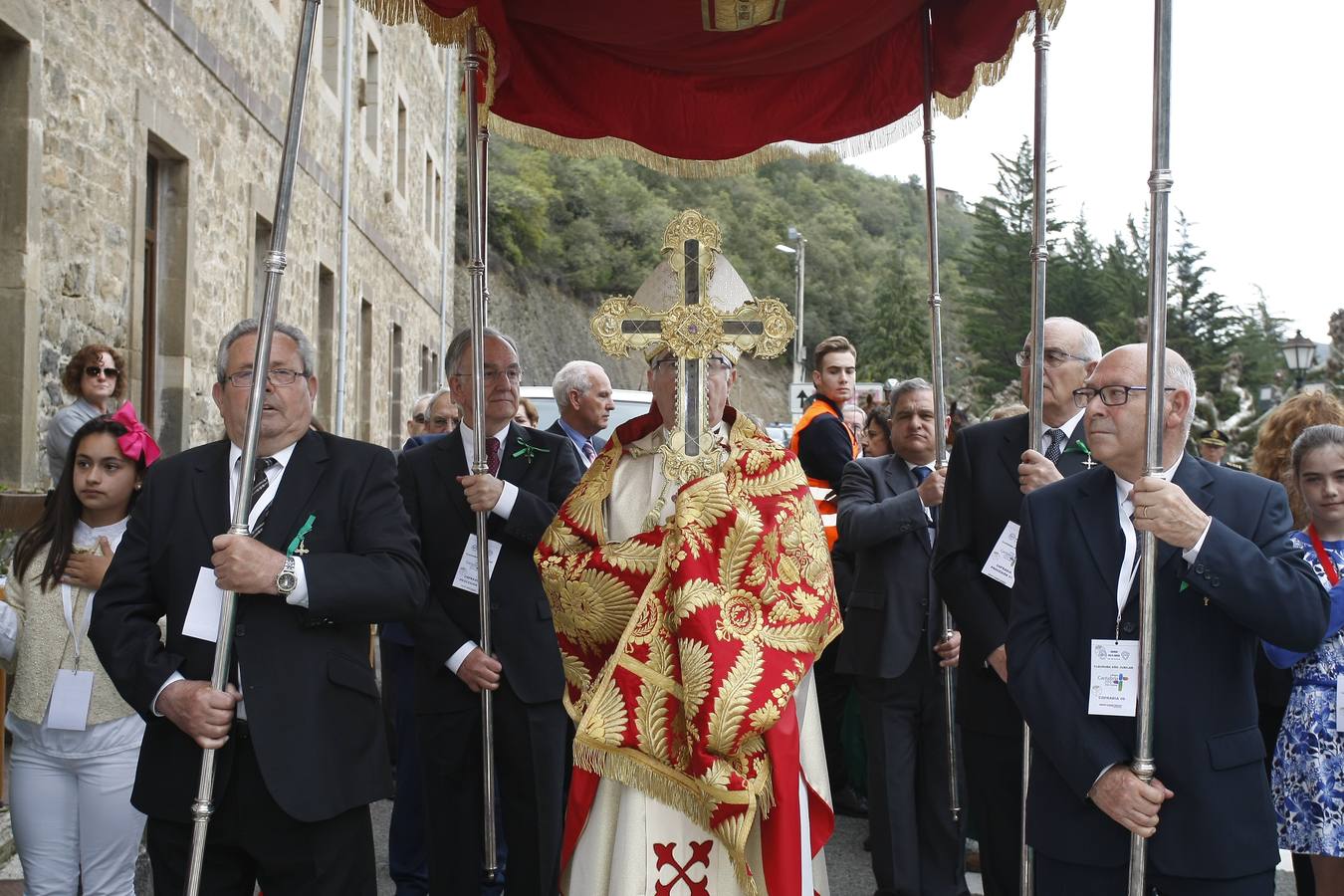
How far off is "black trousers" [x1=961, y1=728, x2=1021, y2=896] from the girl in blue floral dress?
32.3 inches

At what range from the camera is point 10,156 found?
22.4 ft

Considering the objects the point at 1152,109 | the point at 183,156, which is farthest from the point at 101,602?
the point at 183,156

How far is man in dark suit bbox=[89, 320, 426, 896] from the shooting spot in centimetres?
322

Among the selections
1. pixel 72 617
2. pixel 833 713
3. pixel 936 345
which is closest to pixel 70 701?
pixel 72 617

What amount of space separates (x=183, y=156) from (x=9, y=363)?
A: 3.22 meters

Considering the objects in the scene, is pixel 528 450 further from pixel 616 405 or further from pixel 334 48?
pixel 334 48

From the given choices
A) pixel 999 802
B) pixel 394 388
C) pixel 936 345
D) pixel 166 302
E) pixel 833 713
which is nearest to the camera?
pixel 999 802

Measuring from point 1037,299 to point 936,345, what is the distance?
0.79 meters

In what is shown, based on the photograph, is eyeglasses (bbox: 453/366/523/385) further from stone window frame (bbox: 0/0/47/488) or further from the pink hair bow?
stone window frame (bbox: 0/0/47/488)

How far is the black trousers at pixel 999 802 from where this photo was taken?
13.8ft

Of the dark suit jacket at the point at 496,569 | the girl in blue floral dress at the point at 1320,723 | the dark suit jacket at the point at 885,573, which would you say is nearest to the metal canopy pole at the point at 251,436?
the dark suit jacket at the point at 496,569

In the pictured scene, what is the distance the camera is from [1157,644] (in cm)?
305

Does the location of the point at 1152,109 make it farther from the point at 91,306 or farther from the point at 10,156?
the point at 91,306

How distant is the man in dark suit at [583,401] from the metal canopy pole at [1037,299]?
2.88 meters
